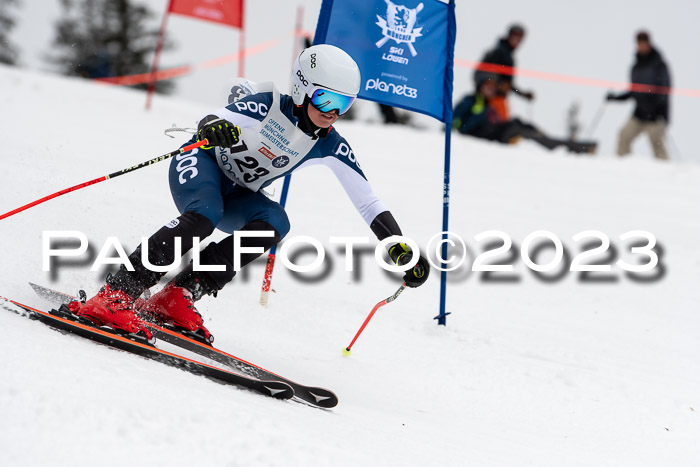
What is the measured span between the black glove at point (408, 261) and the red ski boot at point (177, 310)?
1070 millimetres

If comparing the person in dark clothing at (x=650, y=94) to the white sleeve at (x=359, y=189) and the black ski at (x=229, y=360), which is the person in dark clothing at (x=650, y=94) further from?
the black ski at (x=229, y=360)

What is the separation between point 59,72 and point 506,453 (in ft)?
111

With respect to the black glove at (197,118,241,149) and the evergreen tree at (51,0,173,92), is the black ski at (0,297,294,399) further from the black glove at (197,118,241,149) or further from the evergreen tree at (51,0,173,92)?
the evergreen tree at (51,0,173,92)

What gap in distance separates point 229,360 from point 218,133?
1.07 m

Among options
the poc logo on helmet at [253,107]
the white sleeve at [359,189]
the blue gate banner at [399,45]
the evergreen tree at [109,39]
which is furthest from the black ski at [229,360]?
the evergreen tree at [109,39]

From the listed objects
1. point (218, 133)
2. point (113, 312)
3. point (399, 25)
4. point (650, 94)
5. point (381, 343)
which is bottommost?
point (381, 343)

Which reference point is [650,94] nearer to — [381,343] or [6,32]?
[381,343]

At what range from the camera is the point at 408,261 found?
3.78 m

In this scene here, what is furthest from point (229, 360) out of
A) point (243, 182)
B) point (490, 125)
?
point (490, 125)

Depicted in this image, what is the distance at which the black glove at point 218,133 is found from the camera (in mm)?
3193

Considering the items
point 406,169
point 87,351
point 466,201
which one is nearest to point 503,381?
point 87,351

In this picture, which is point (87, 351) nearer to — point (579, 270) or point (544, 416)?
point (544, 416)

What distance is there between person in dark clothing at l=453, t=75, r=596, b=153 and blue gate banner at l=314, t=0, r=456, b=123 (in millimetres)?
5844

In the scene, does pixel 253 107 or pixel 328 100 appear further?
pixel 253 107
